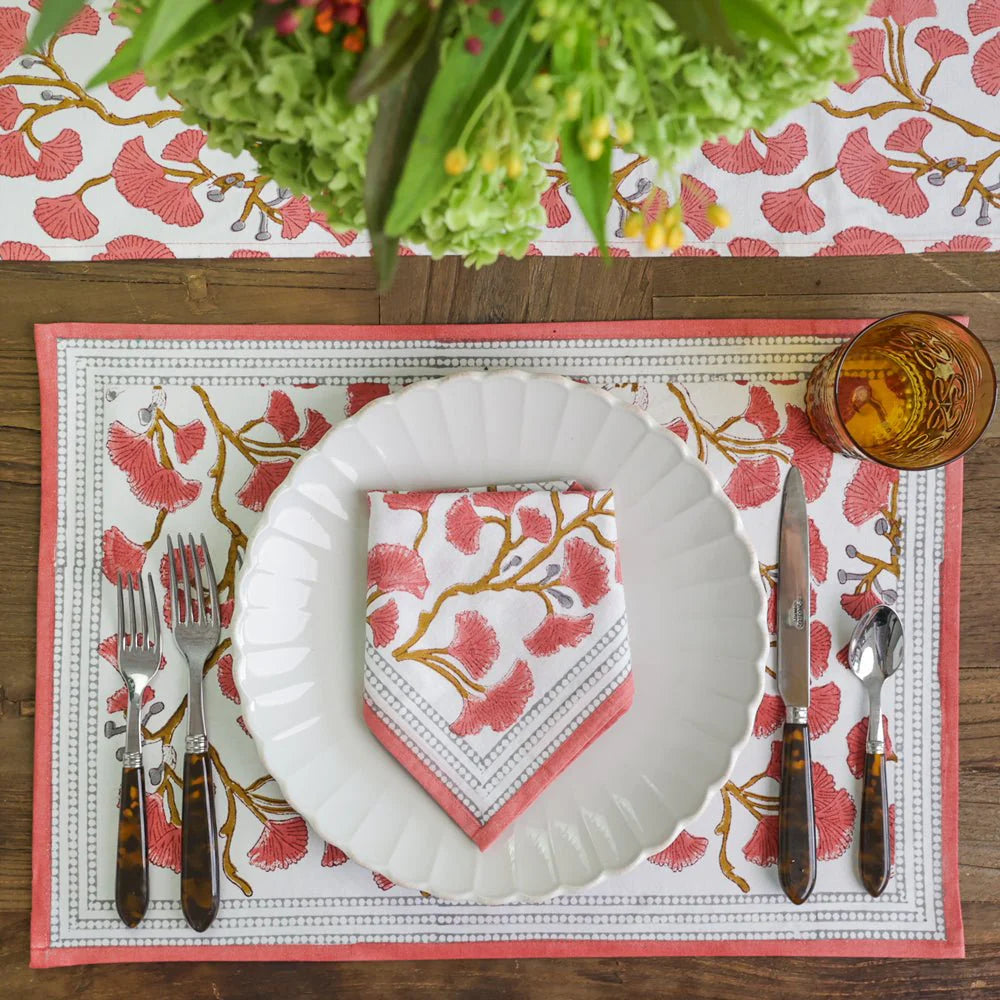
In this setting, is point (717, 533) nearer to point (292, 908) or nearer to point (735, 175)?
point (735, 175)

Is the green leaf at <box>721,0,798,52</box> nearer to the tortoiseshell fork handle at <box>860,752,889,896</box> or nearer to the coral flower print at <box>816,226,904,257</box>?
the coral flower print at <box>816,226,904,257</box>

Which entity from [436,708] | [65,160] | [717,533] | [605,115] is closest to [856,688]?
[717,533]

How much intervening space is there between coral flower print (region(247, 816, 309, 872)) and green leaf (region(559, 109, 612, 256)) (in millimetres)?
605

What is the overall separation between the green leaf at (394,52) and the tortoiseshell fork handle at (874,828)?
2.27ft

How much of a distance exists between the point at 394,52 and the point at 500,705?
51 centimetres

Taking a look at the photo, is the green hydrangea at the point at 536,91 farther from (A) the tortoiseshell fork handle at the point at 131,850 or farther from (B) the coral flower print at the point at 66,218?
(A) the tortoiseshell fork handle at the point at 131,850

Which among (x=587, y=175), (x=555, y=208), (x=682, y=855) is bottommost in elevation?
(x=682, y=855)

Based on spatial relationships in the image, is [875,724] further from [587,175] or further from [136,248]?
[136,248]

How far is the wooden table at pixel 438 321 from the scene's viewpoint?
783 millimetres

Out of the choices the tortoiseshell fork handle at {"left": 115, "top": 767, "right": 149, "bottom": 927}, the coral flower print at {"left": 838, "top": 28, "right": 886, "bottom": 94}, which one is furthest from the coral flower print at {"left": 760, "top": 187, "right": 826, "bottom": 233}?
the tortoiseshell fork handle at {"left": 115, "top": 767, "right": 149, "bottom": 927}

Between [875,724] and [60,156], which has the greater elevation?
[60,156]

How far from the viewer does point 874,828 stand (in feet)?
2.52

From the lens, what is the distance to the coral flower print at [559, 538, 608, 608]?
2.35 feet

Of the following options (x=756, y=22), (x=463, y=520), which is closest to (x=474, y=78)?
(x=756, y=22)
